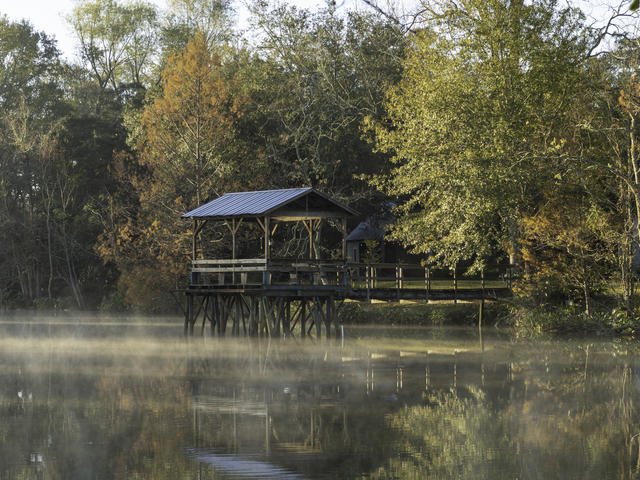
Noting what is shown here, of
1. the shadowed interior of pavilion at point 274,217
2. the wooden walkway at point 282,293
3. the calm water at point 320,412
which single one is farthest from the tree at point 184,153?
the calm water at point 320,412

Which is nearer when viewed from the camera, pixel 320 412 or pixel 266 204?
pixel 320 412

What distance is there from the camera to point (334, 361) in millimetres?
23438

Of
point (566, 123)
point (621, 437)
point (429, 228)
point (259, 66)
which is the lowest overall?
point (621, 437)

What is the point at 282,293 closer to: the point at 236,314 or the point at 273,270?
the point at 273,270

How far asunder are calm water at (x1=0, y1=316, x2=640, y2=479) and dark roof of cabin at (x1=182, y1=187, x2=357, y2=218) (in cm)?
469

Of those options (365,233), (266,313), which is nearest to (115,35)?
A: (365,233)

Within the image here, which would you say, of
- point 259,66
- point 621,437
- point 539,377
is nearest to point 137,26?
point 259,66

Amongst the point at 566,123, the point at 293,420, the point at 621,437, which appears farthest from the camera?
the point at 566,123

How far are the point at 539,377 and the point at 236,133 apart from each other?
2564 cm

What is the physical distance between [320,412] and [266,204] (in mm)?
15536

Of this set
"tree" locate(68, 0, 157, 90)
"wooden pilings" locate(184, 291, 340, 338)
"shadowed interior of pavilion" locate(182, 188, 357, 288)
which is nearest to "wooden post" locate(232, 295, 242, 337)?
"wooden pilings" locate(184, 291, 340, 338)

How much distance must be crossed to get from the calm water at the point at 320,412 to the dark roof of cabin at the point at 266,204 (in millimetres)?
4685

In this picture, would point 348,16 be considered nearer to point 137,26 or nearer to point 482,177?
point 482,177

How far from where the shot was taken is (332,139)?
135 ft
